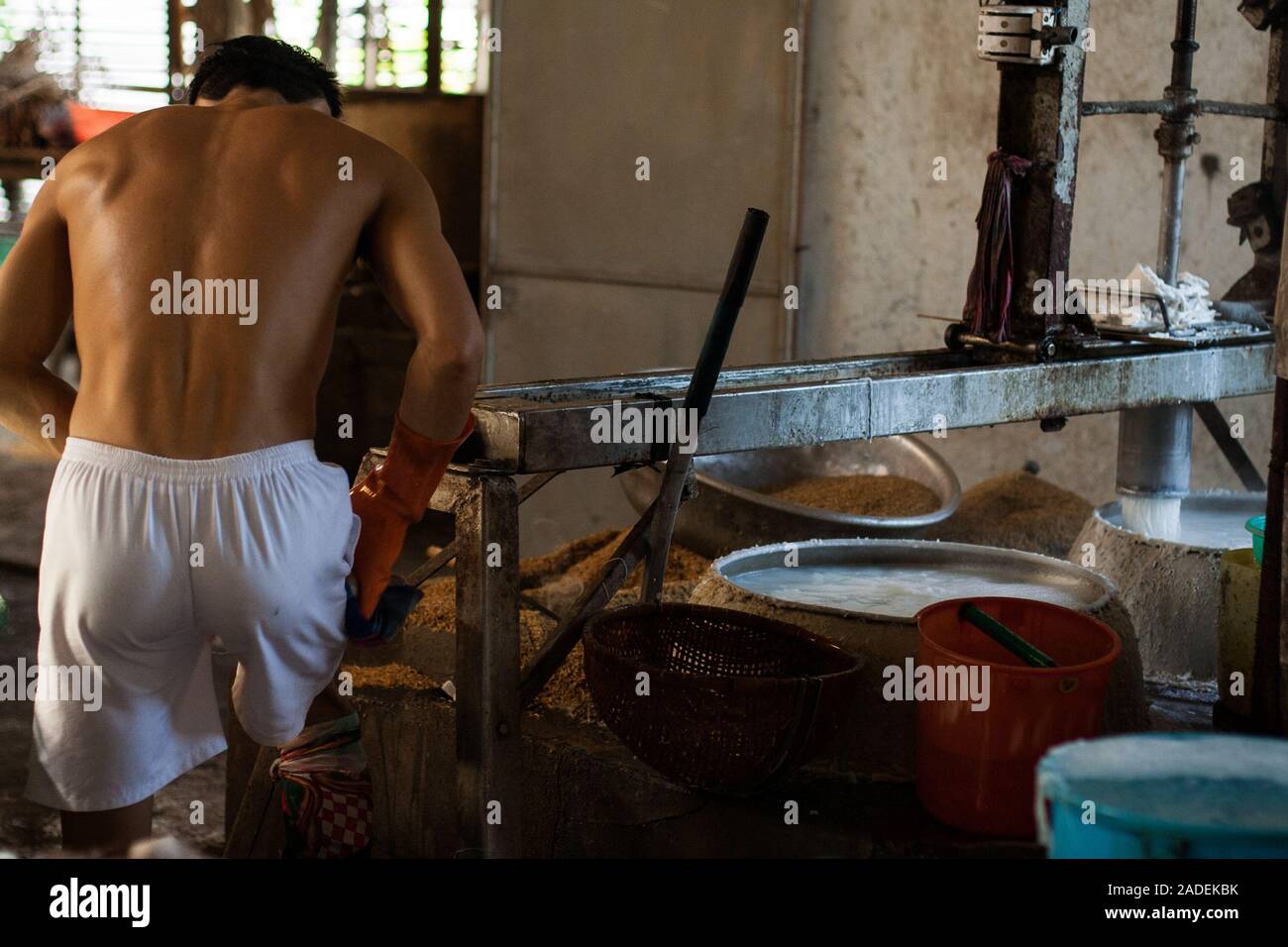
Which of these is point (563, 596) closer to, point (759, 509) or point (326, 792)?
point (759, 509)

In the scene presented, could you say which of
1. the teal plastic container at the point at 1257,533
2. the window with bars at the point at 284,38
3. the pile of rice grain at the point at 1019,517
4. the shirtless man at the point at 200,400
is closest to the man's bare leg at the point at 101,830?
the shirtless man at the point at 200,400

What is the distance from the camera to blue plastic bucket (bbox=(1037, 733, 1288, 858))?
62.4 inches

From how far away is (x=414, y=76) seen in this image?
771 cm

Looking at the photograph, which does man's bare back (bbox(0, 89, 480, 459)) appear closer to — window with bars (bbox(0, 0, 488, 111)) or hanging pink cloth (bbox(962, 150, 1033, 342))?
hanging pink cloth (bbox(962, 150, 1033, 342))

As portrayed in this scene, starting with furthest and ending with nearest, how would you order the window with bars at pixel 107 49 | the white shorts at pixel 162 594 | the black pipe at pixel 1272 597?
the window with bars at pixel 107 49 → the black pipe at pixel 1272 597 → the white shorts at pixel 162 594

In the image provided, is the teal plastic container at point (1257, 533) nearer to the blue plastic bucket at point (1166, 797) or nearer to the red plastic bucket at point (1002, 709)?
the red plastic bucket at point (1002, 709)

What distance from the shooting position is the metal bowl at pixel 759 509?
416cm

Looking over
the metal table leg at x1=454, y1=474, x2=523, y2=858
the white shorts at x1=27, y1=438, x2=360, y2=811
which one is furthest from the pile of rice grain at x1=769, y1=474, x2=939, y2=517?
the white shorts at x1=27, y1=438, x2=360, y2=811

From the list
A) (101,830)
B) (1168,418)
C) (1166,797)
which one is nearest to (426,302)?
(101,830)

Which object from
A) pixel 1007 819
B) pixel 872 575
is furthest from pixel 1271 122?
pixel 1007 819

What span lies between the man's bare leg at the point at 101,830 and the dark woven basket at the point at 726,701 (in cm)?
84

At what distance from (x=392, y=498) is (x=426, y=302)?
355mm

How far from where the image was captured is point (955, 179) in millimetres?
5688

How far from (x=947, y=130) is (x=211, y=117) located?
12.8ft
